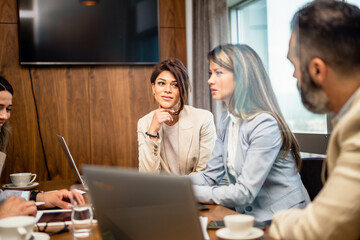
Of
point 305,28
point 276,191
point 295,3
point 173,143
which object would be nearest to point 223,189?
point 276,191

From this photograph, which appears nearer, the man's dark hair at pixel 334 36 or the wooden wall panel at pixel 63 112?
the man's dark hair at pixel 334 36

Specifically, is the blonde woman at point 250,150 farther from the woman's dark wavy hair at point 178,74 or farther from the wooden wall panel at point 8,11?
the wooden wall panel at point 8,11

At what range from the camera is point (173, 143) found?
2.58 m

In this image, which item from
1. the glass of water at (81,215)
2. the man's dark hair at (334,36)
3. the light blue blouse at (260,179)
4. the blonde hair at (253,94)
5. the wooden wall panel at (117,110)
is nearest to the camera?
the man's dark hair at (334,36)

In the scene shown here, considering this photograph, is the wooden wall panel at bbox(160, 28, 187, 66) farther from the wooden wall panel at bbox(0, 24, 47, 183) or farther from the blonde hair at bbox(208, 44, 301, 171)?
the blonde hair at bbox(208, 44, 301, 171)

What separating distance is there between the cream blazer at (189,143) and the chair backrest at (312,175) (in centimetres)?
73

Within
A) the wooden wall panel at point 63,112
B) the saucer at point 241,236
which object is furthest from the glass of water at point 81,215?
the wooden wall panel at point 63,112

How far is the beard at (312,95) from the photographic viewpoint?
0.98 meters

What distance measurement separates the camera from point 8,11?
3.51 meters

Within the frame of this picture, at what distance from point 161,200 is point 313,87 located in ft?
1.49

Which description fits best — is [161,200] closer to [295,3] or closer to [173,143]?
[173,143]

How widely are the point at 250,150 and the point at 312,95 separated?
0.68 meters

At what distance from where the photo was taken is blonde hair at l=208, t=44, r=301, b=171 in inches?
69.1

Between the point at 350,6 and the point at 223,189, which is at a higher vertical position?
the point at 350,6
